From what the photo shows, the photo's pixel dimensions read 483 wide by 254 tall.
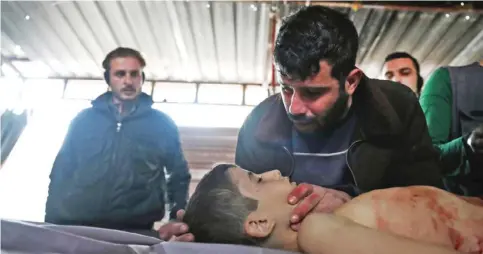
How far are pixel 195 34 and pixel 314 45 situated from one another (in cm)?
186

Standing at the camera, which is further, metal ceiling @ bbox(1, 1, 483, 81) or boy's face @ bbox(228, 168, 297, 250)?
metal ceiling @ bbox(1, 1, 483, 81)

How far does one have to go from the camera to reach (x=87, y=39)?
2.90 meters

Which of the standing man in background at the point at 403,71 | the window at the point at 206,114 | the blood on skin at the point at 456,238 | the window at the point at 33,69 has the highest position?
the window at the point at 33,69

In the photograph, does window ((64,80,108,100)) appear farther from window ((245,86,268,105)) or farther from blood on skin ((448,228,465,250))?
blood on skin ((448,228,465,250))

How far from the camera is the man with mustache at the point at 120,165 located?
1.62m

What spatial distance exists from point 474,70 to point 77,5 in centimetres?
207

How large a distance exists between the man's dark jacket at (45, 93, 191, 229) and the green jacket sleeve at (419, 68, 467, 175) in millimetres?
902

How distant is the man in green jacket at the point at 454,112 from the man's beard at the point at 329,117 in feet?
1.16

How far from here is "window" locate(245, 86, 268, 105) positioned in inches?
132

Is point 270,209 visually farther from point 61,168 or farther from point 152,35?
point 152,35

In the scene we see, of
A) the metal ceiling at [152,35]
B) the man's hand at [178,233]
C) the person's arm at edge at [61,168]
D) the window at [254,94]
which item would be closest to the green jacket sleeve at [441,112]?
the man's hand at [178,233]

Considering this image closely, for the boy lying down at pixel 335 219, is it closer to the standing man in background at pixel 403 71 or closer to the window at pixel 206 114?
the standing man in background at pixel 403 71

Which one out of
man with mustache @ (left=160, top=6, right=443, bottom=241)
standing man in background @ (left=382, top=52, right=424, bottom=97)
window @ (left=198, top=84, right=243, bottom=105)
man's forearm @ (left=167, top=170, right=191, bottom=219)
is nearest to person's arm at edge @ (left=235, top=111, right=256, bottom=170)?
man with mustache @ (left=160, top=6, right=443, bottom=241)

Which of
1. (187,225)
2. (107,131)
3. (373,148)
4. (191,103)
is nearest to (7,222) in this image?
(187,225)
